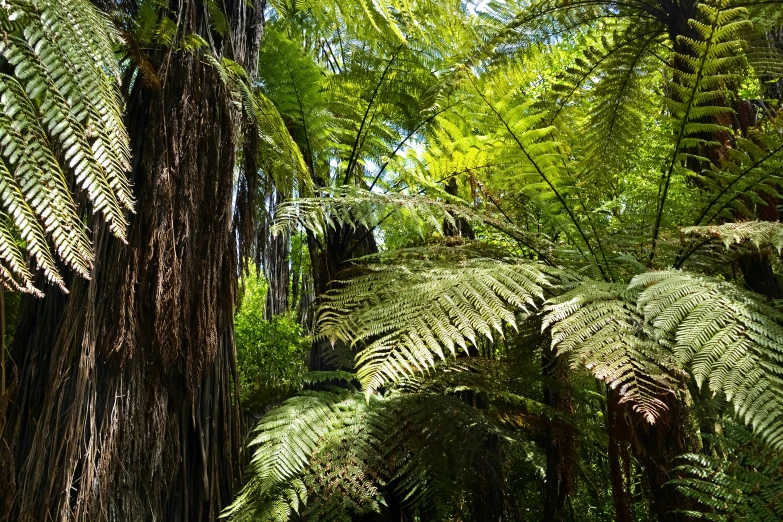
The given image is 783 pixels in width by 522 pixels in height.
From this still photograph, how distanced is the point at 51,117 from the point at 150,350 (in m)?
0.81

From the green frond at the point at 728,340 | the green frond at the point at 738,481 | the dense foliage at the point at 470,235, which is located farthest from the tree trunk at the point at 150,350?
the green frond at the point at 738,481

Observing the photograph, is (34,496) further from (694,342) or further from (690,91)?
(690,91)

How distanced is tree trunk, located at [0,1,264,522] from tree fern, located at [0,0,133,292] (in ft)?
2.19

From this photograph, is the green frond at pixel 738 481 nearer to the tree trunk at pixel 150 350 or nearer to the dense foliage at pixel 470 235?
the dense foliage at pixel 470 235

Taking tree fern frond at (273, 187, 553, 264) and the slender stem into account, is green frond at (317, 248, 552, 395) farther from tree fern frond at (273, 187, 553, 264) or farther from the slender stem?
Answer: the slender stem

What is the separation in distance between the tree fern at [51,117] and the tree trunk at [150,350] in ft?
2.19

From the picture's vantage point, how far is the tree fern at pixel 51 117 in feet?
1.98

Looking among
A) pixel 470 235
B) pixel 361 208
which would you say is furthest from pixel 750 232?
pixel 470 235

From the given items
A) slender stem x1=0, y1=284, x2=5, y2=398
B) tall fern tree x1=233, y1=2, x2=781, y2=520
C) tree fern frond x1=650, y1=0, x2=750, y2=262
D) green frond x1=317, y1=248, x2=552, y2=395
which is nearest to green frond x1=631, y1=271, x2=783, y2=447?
tall fern tree x1=233, y1=2, x2=781, y2=520

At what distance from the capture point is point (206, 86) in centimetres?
145

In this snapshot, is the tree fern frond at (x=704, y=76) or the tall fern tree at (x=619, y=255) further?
the tree fern frond at (x=704, y=76)

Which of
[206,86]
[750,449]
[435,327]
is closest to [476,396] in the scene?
[750,449]

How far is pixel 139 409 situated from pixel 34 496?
252mm

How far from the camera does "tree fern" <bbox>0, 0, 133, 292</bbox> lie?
60 cm
